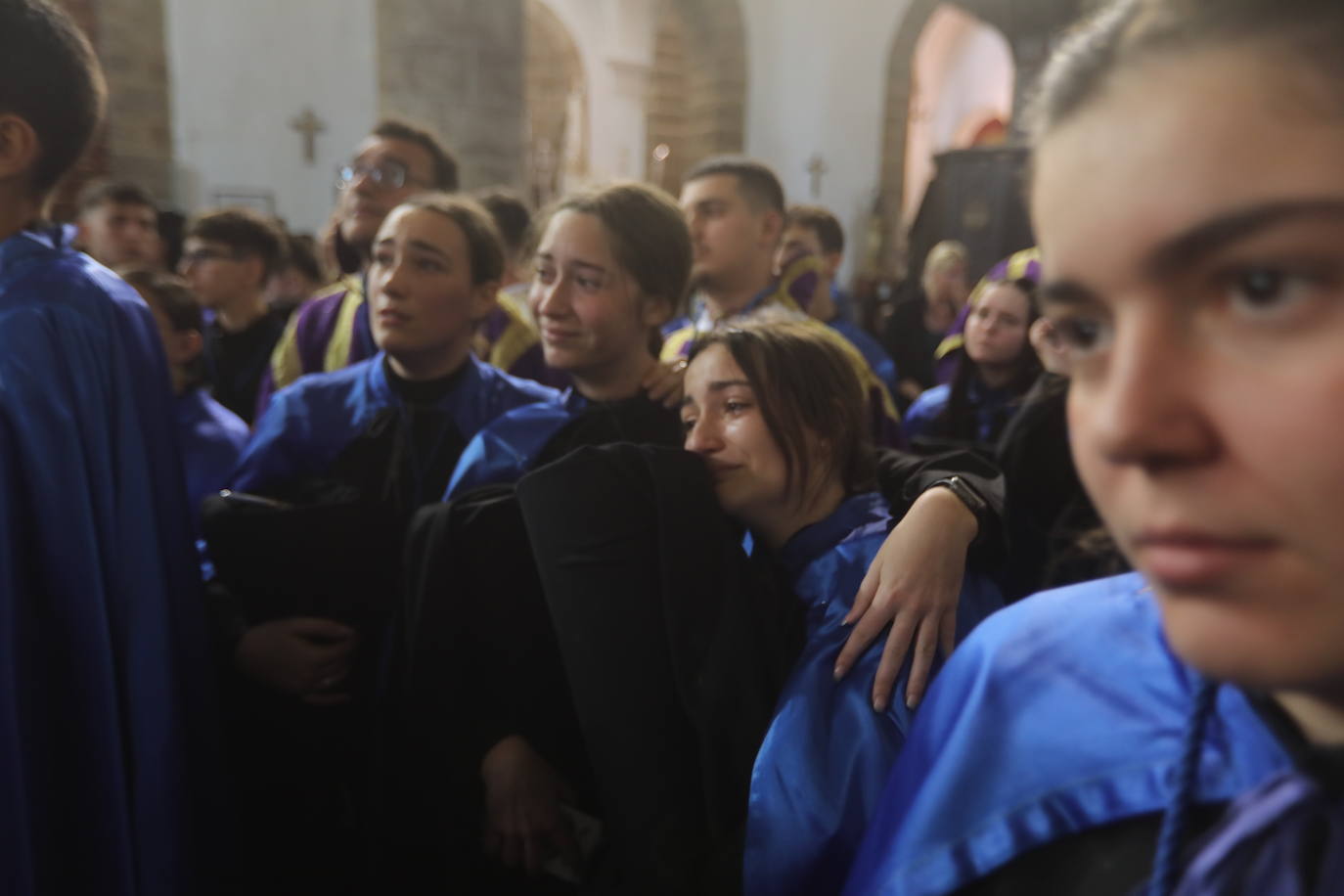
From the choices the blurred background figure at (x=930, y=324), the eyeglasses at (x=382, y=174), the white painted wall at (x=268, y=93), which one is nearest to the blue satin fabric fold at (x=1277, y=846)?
the eyeglasses at (x=382, y=174)

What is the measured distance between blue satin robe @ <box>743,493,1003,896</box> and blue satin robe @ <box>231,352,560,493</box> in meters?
1.05

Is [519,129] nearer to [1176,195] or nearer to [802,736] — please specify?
[802,736]

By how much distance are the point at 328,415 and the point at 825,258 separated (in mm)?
2549

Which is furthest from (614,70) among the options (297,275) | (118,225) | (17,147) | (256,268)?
(17,147)

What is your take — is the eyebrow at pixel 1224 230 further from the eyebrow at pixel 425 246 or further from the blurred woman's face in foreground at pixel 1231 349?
the eyebrow at pixel 425 246

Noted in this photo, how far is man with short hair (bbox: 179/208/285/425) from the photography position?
3.31 m

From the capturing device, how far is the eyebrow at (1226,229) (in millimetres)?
426

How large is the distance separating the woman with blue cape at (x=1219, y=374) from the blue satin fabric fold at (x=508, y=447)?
135cm

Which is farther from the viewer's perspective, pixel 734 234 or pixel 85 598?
pixel 734 234

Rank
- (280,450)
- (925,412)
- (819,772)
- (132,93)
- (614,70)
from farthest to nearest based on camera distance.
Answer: (614,70)
(132,93)
(925,412)
(280,450)
(819,772)

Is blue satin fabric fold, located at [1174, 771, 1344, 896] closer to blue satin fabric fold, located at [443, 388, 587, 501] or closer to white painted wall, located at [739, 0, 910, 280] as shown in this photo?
blue satin fabric fold, located at [443, 388, 587, 501]

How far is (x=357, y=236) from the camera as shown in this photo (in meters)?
2.91

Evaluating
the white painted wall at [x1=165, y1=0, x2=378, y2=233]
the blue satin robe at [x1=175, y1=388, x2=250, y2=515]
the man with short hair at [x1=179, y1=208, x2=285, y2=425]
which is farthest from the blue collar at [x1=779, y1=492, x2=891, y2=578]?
A: the white painted wall at [x1=165, y1=0, x2=378, y2=233]

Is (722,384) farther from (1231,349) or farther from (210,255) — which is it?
(210,255)
